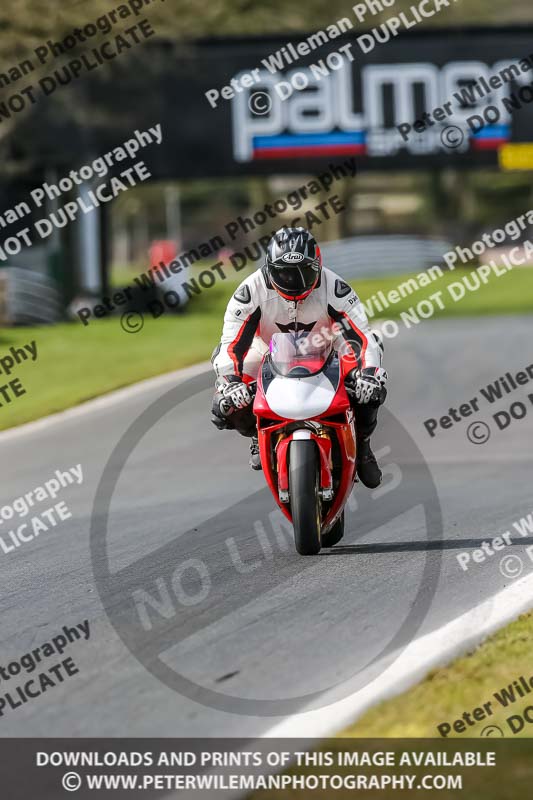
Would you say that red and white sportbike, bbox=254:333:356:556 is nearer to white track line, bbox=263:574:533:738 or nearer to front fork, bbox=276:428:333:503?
front fork, bbox=276:428:333:503

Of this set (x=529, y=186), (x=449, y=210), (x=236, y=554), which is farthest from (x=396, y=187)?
(x=236, y=554)

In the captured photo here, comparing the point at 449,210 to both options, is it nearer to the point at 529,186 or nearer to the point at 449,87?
the point at 529,186

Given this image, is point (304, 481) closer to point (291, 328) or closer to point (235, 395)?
point (235, 395)

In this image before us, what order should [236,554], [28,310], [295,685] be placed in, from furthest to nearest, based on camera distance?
[28,310]
[236,554]
[295,685]

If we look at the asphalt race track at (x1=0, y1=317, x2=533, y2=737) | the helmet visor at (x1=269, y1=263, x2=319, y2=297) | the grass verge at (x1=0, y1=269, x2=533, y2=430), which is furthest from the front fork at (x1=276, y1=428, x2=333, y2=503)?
the grass verge at (x1=0, y1=269, x2=533, y2=430)

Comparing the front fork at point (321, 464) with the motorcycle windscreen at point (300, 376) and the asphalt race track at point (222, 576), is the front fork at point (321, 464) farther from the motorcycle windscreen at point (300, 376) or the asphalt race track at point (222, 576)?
the asphalt race track at point (222, 576)

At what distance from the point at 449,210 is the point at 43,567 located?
64257mm

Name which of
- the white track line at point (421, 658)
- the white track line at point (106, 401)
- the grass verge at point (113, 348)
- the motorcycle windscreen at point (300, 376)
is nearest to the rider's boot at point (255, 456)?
the motorcycle windscreen at point (300, 376)

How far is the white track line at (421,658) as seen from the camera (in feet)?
15.4

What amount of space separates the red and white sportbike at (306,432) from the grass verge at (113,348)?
7692 mm

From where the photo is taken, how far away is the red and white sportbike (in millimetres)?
7141

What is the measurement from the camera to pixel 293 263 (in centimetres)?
725

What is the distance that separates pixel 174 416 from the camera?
48.6ft

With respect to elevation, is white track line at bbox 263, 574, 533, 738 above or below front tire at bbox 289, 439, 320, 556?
below
